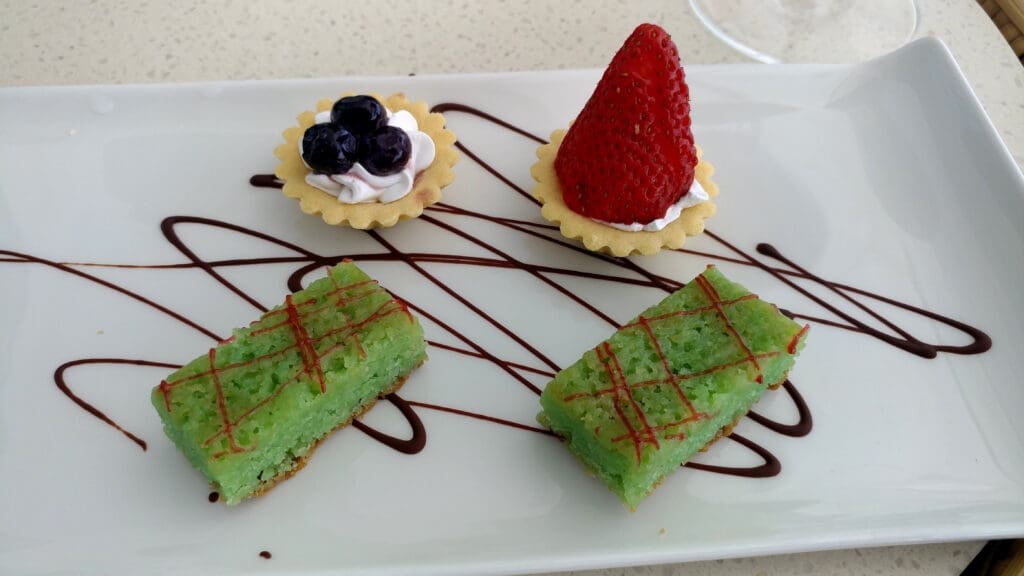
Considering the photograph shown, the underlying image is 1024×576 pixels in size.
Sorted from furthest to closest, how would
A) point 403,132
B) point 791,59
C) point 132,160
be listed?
point 791,59 < point 132,160 < point 403,132

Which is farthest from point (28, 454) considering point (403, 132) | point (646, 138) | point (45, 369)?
point (646, 138)

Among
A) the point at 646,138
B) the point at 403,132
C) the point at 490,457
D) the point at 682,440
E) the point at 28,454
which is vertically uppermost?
the point at 646,138

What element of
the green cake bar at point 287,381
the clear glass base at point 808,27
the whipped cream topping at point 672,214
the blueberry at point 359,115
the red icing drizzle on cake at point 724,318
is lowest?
the green cake bar at point 287,381

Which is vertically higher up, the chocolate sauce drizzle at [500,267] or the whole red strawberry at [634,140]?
the whole red strawberry at [634,140]

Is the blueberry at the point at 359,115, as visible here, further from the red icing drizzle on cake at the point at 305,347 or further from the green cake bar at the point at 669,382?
the green cake bar at the point at 669,382

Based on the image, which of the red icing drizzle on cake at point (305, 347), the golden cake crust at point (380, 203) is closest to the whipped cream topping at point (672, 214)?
the golden cake crust at point (380, 203)

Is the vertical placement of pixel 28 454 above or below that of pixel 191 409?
below

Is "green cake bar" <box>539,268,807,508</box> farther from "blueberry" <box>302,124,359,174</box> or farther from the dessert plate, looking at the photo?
"blueberry" <box>302,124,359,174</box>

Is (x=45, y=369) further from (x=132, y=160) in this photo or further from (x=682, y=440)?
(x=682, y=440)
